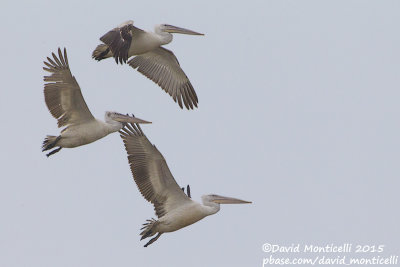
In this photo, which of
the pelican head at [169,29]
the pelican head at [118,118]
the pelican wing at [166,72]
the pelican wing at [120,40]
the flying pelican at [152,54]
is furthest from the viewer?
the pelican wing at [166,72]

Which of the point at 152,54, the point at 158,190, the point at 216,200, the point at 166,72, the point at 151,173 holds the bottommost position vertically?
the point at 216,200

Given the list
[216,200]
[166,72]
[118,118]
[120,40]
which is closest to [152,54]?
[166,72]

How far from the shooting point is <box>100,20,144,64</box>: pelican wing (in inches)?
633

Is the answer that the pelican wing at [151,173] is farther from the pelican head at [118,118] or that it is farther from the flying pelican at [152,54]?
the flying pelican at [152,54]

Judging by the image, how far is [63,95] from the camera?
16625 mm

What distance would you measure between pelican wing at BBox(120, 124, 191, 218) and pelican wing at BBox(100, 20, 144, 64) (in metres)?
1.27

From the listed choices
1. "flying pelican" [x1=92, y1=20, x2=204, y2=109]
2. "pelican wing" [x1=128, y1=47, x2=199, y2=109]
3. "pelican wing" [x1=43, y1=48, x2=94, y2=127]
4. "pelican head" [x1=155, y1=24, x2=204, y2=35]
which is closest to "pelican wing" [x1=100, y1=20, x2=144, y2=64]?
"flying pelican" [x1=92, y1=20, x2=204, y2=109]

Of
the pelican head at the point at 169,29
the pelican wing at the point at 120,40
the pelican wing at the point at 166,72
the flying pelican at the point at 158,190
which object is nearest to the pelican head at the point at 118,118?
the flying pelican at the point at 158,190

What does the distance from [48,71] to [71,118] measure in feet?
3.17

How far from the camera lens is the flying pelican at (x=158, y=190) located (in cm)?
1609

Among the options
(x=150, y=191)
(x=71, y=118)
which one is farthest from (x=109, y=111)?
(x=150, y=191)

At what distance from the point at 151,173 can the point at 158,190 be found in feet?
1.07

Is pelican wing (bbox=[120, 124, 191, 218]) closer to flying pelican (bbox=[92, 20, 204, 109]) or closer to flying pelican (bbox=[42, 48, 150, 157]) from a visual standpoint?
flying pelican (bbox=[42, 48, 150, 157])

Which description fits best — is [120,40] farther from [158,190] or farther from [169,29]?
[158,190]
